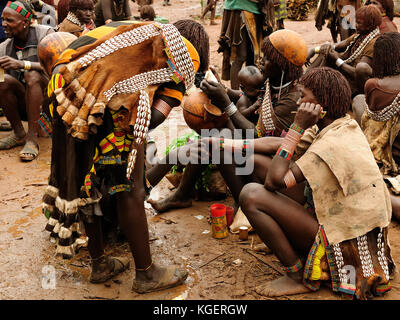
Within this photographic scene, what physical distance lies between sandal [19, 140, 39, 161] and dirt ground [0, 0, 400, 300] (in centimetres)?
53

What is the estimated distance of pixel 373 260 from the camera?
9.30ft

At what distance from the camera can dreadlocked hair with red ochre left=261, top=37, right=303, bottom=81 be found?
3.68 meters

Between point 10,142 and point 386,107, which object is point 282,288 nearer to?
point 386,107

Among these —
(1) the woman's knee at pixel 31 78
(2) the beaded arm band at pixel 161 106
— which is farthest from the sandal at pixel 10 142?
(2) the beaded arm band at pixel 161 106

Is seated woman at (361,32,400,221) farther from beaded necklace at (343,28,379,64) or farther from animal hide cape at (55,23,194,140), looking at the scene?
animal hide cape at (55,23,194,140)

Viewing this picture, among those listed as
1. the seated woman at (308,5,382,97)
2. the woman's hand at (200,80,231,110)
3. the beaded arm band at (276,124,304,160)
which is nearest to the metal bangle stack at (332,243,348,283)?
the beaded arm band at (276,124,304,160)

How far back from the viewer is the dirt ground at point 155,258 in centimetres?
298

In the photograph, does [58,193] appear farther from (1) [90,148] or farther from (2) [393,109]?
(2) [393,109]

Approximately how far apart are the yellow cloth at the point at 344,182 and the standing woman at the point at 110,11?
18.1 ft

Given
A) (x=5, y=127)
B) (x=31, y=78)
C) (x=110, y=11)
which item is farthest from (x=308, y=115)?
(x=110, y=11)

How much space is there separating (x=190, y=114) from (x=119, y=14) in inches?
177

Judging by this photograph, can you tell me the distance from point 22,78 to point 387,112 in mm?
4227

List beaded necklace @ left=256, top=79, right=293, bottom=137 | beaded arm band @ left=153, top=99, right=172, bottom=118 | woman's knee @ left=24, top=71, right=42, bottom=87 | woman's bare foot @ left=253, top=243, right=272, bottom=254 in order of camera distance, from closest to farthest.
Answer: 1. beaded arm band @ left=153, top=99, right=172, bottom=118
2. woman's bare foot @ left=253, top=243, right=272, bottom=254
3. beaded necklace @ left=256, top=79, right=293, bottom=137
4. woman's knee @ left=24, top=71, right=42, bottom=87
